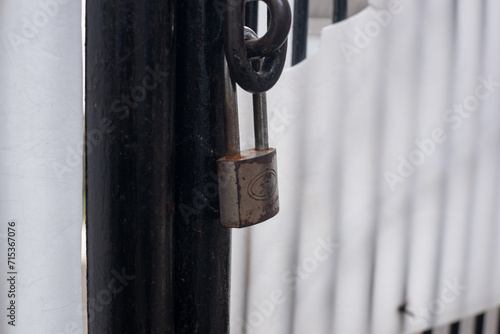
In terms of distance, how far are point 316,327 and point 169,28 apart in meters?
0.83

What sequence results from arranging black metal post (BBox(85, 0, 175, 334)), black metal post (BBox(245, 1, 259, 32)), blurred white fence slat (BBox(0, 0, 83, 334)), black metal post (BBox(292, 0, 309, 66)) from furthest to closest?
black metal post (BBox(292, 0, 309, 66)) → black metal post (BBox(245, 1, 259, 32)) → blurred white fence slat (BBox(0, 0, 83, 334)) → black metal post (BBox(85, 0, 175, 334))

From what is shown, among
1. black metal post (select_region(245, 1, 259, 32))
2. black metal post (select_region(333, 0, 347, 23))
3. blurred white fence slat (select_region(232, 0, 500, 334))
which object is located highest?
black metal post (select_region(333, 0, 347, 23))

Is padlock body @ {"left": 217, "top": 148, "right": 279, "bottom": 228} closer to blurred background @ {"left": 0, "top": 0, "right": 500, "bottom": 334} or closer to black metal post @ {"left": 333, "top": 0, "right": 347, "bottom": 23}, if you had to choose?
blurred background @ {"left": 0, "top": 0, "right": 500, "bottom": 334}

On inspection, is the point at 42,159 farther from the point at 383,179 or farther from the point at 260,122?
the point at 383,179

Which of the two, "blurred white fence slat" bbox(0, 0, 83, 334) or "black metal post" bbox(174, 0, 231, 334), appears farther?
"blurred white fence slat" bbox(0, 0, 83, 334)

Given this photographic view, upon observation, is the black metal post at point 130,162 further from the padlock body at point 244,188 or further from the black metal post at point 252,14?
the black metal post at point 252,14

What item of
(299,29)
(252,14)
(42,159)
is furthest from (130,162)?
(299,29)

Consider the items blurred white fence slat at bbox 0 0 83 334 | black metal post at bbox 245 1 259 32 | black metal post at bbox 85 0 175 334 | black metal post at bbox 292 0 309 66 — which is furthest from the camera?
black metal post at bbox 292 0 309 66

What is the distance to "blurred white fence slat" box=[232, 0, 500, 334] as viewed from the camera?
0.95m

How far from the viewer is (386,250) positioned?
1092 millimetres

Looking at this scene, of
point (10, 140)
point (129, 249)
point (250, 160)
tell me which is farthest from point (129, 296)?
point (10, 140)

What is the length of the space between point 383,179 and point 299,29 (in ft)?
1.29

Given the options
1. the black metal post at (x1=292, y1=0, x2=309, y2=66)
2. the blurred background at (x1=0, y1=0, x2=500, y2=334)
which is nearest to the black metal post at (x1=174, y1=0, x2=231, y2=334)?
the blurred background at (x1=0, y1=0, x2=500, y2=334)

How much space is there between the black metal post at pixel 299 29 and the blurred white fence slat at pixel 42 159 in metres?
0.44
